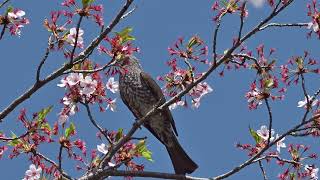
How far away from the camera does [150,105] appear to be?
920 centimetres

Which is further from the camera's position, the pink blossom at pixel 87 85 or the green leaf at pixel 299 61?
the green leaf at pixel 299 61

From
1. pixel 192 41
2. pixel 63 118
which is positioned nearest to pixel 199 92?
pixel 192 41

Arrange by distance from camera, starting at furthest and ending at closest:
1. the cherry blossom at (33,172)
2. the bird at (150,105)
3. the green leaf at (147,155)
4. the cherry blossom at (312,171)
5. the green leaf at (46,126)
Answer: the bird at (150,105) → the green leaf at (147,155) → the cherry blossom at (312,171) → the cherry blossom at (33,172) → the green leaf at (46,126)

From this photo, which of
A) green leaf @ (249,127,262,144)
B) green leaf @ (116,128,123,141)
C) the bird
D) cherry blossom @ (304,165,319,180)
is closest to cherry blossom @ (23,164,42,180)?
green leaf @ (116,128,123,141)

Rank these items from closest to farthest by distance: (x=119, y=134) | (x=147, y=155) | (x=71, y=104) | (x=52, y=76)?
(x=52, y=76)
(x=71, y=104)
(x=119, y=134)
(x=147, y=155)

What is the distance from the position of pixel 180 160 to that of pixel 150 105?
1.35 metres

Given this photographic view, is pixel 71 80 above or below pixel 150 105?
below

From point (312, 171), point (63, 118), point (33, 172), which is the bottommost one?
point (312, 171)

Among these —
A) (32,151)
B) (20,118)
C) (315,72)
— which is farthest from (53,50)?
(315,72)

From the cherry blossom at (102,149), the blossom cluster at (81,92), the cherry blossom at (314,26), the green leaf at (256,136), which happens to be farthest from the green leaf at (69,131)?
the cherry blossom at (314,26)

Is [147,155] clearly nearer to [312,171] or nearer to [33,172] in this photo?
[33,172]

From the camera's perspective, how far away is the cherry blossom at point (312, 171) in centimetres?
617

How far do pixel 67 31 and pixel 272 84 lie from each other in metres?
2.10

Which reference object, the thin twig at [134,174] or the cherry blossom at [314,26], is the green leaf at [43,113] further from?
the cherry blossom at [314,26]
